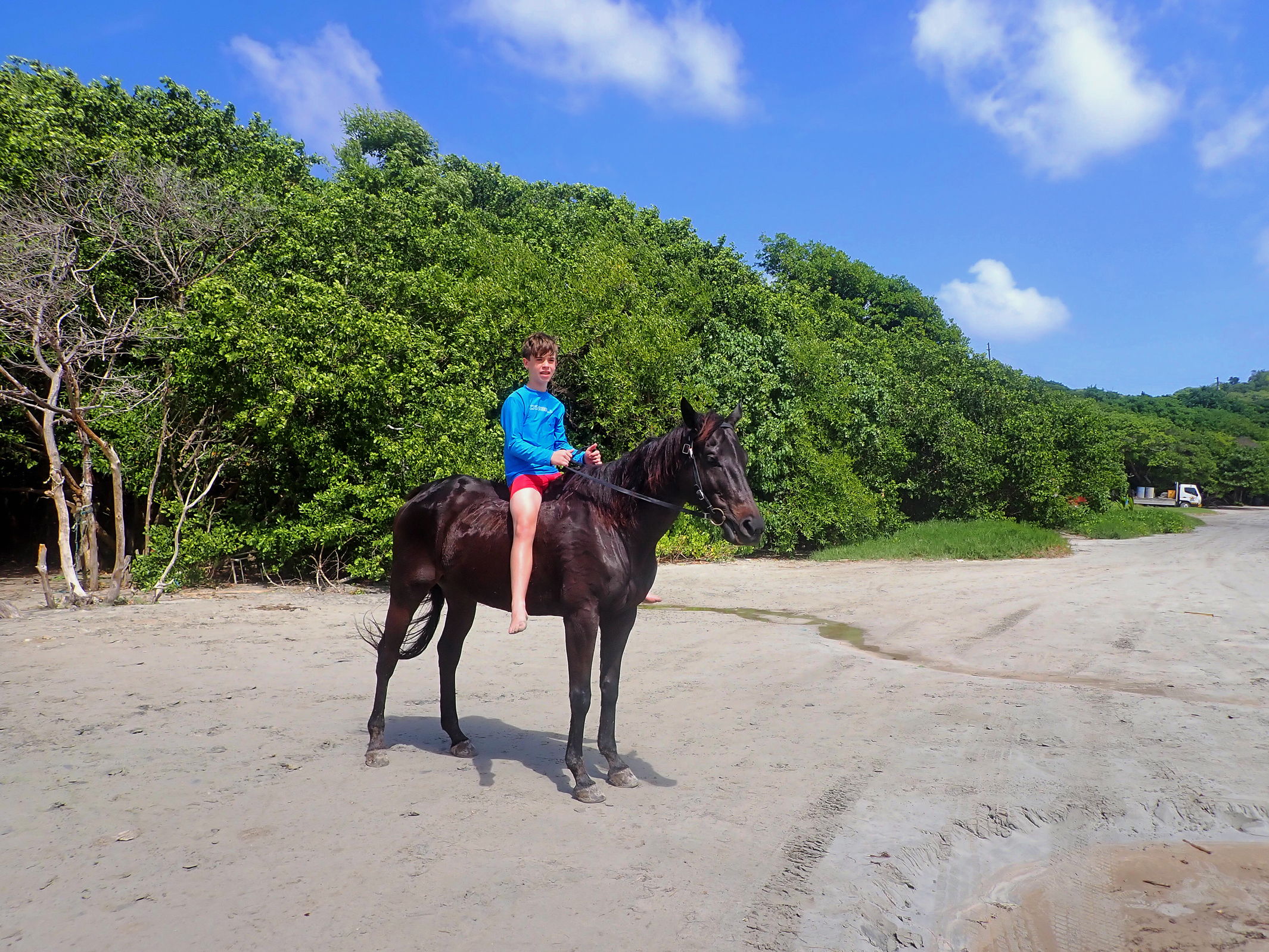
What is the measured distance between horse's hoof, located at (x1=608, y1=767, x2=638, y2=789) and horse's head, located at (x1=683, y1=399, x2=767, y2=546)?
1.56 meters

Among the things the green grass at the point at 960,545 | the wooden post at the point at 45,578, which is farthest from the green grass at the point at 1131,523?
the wooden post at the point at 45,578

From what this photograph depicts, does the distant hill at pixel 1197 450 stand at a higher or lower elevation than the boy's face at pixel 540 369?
higher

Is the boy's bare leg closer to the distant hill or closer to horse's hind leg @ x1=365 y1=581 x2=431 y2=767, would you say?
horse's hind leg @ x1=365 y1=581 x2=431 y2=767

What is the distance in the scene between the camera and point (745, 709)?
22.0ft

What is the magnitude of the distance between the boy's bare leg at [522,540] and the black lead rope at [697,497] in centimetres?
45

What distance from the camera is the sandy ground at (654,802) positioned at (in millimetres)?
3252

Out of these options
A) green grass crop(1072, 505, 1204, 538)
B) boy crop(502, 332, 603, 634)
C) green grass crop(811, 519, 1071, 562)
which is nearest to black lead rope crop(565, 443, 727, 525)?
boy crop(502, 332, 603, 634)

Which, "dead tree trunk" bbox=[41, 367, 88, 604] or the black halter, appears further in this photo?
"dead tree trunk" bbox=[41, 367, 88, 604]

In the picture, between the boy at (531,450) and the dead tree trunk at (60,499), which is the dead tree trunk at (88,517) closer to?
the dead tree trunk at (60,499)

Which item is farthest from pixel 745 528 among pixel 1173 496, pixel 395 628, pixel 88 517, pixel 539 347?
pixel 1173 496

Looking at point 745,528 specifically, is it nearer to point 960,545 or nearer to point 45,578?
point 45,578

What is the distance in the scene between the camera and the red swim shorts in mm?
5070

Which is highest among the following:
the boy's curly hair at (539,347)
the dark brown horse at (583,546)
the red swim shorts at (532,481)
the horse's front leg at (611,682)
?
the boy's curly hair at (539,347)

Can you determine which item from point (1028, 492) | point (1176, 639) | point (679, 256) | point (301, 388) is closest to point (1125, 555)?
point (1028, 492)
